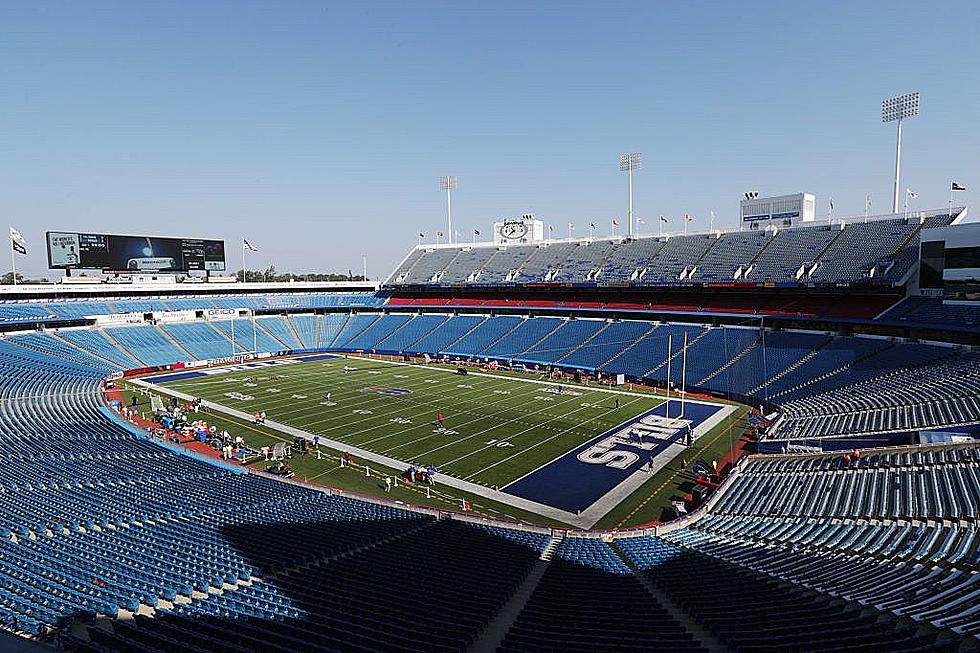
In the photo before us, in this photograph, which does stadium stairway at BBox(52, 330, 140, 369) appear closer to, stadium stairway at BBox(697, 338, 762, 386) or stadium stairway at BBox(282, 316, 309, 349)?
stadium stairway at BBox(282, 316, 309, 349)

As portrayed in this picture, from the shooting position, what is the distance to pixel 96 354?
51.2 m

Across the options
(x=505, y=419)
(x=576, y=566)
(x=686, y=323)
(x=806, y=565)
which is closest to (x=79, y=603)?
(x=576, y=566)

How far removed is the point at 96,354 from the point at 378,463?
39.3 meters

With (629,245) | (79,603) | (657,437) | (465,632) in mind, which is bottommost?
(657,437)

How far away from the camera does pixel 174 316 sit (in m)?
62.8

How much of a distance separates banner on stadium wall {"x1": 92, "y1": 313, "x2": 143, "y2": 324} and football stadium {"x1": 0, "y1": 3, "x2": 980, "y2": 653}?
1.22 feet

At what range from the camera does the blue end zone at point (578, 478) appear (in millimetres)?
22594

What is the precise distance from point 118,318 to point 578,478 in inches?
2170

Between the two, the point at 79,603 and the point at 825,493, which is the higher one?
the point at 79,603

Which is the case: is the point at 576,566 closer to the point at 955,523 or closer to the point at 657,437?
the point at 955,523

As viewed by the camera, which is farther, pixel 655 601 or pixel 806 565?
pixel 806 565

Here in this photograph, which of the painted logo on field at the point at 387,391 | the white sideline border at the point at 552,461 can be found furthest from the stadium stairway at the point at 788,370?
the painted logo on field at the point at 387,391

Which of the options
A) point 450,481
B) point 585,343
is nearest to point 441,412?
point 450,481

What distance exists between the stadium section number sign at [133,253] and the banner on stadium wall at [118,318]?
5.69m
